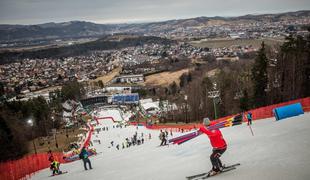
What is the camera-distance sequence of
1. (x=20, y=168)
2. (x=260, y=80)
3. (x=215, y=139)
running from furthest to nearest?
(x=260, y=80), (x=20, y=168), (x=215, y=139)

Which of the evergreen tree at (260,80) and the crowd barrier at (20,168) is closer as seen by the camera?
the crowd barrier at (20,168)

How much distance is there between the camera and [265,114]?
92.7 feet

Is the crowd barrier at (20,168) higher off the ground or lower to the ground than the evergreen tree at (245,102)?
higher

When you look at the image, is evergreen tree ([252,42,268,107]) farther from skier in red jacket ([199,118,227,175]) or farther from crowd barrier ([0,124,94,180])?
skier in red jacket ([199,118,227,175])

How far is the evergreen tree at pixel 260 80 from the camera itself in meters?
50.2

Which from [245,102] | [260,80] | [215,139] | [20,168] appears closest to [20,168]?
[20,168]

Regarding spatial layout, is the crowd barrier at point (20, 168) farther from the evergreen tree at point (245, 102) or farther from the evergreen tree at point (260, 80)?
the evergreen tree at point (260, 80)

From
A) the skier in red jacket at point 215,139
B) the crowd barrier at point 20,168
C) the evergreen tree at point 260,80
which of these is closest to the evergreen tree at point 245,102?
the evergreen tree at point 260,80

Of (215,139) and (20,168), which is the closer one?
(215,139)

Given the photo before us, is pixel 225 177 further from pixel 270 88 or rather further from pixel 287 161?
pixel 270 88

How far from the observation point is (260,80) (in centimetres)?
5041

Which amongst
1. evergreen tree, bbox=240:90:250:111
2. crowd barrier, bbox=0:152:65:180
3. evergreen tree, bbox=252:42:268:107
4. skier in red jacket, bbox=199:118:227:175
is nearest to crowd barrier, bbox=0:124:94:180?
crowd barrier, bbox=0:152:65:180

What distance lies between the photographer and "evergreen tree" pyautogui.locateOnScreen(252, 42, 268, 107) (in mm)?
50188

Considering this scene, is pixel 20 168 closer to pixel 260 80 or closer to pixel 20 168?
pixel 20 168
